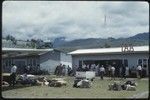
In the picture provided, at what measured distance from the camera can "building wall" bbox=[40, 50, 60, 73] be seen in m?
31.9

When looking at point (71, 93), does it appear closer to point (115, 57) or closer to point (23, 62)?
point (115, 57)

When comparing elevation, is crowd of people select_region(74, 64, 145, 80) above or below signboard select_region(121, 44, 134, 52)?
below

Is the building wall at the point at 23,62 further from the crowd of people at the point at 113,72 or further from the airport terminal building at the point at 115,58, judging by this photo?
the crowd of people at the point at 113,72

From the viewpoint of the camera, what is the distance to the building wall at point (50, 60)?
31947 mm

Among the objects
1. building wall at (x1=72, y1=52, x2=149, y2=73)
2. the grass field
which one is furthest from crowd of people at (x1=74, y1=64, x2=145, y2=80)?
the grass field

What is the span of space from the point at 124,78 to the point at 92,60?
167 inches

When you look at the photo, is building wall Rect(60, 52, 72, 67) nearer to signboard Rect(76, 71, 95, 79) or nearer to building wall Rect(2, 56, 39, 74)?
building wall Rect(2, 56, 39, 74)

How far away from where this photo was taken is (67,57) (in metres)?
32.8

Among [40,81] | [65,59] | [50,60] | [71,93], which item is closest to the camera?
[71,93]

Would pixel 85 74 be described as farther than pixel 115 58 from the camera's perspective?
No

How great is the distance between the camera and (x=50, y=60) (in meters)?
33.5

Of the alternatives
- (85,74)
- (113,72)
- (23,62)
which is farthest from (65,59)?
(113,72)

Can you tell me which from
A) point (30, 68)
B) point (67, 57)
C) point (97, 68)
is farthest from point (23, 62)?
point (97, 68)

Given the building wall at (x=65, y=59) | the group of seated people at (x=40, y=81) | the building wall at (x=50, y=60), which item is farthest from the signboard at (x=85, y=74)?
the building wall at (x=50, y=60)
